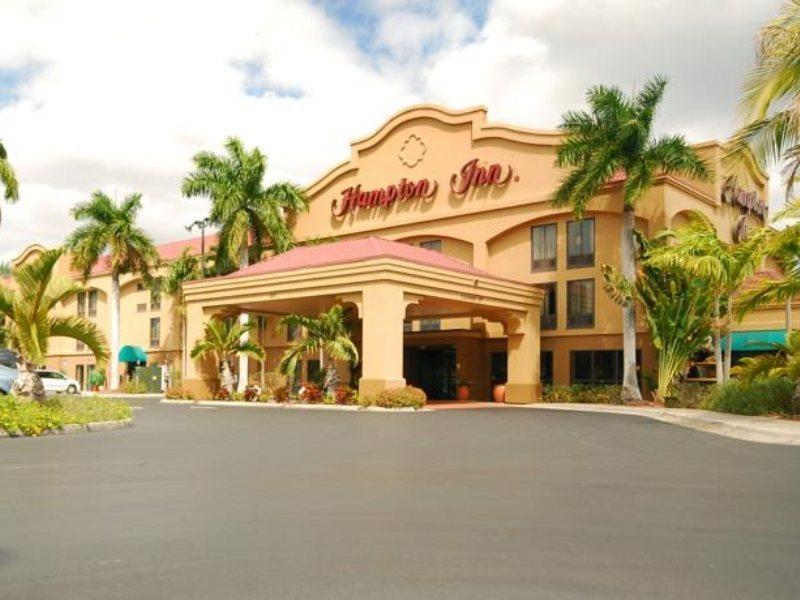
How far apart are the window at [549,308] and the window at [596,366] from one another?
5.52 feet

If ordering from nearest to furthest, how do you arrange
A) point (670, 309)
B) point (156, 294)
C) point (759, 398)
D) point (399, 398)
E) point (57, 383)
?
point (759, 398)
point (399, 398)
point (670, 309)
point (57, 383)
point (156, 294)

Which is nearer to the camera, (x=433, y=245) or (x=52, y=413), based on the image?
(x=52, y=413)

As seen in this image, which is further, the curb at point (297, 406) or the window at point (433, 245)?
the window at point (433, 245)

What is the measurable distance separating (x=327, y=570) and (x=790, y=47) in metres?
13.8

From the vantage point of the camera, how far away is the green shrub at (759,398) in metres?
22.5

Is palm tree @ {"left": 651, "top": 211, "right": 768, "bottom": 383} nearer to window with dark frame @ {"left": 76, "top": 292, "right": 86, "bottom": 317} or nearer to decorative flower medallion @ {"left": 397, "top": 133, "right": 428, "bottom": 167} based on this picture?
decorative flower medallion @ {"left": 397, "top": 133, "right": 428, "bottom": 167}

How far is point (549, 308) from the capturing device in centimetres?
3722

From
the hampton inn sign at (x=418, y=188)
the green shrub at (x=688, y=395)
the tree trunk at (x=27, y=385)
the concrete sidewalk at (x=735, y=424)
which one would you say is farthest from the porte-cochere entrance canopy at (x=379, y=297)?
the tree trunk at (x=27, y=385)

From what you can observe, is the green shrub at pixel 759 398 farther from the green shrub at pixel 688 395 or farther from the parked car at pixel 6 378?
the parked car at pixel 6 378

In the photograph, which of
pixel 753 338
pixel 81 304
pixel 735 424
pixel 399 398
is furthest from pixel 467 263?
pixel 81 304

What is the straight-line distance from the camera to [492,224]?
3862 centimetres

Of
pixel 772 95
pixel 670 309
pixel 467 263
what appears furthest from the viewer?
pixel 467 263

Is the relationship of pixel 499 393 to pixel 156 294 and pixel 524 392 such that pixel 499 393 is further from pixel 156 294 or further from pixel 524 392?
pixel 156 294

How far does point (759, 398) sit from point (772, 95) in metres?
10.5
